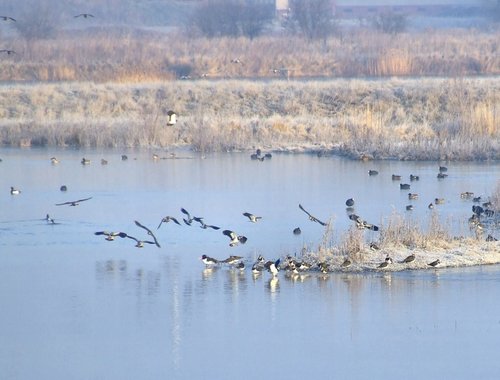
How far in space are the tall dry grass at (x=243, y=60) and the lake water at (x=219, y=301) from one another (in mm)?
21777

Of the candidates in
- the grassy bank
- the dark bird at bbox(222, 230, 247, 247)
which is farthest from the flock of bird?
the grassy bank

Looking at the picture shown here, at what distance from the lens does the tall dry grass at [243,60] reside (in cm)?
4340

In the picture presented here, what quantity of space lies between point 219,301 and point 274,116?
2070 cm

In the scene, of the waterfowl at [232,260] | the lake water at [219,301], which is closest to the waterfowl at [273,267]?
the lake water at [219,301]

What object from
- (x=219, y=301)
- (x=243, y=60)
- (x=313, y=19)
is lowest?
(x=219, y=301)

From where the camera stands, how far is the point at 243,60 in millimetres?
46750

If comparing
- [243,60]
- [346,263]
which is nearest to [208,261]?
[346,263]

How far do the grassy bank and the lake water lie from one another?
24.8ft

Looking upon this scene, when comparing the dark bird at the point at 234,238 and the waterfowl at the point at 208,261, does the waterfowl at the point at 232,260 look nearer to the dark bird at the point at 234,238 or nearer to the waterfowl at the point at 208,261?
the waterfowl at the point at 208,261

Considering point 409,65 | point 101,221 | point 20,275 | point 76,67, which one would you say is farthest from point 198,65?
point 20,275

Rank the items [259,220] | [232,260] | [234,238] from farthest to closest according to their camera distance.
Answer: [259,220] < [234,238] < [232,260]

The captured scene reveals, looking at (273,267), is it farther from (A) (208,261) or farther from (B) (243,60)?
(B) (243,60)

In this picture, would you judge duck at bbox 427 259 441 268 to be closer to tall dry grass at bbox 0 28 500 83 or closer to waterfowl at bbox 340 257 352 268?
waterfowl at bbox 340 257 352 268

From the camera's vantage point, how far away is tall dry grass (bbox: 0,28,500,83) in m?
43.4
